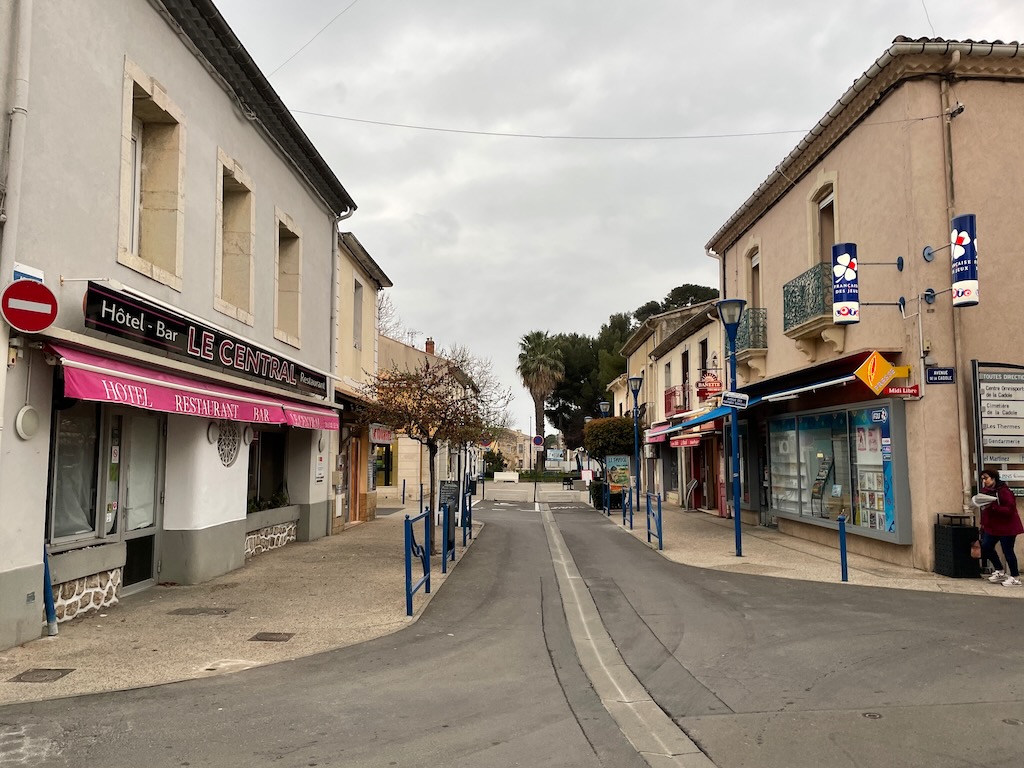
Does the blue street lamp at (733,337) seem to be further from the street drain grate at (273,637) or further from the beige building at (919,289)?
the street drain grate at (273,637)

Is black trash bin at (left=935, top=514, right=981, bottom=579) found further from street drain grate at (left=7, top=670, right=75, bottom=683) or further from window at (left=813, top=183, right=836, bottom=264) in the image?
street drain grate at (left=7, top=670, right=75, bottom=683)

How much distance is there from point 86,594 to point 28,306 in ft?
11.0

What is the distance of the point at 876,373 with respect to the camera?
11.2m

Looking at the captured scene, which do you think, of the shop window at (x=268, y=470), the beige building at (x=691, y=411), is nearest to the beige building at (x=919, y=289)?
the beige building at (x=691, y=411)

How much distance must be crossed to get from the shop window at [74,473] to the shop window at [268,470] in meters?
4.95

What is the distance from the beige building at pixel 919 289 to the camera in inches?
433

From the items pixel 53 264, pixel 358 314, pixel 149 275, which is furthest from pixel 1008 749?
pixel 358 314

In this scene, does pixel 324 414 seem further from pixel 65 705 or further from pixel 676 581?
pixel 65 705

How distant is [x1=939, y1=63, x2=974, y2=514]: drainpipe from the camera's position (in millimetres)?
10922

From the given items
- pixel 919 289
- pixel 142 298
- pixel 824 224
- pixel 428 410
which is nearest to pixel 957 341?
pixel 919 289

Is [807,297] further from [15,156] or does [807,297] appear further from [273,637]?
[15,156]

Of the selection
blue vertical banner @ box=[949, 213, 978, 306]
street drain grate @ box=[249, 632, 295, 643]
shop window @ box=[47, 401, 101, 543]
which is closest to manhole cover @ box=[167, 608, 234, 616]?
street drain grate @ box=[249, 632, 295, 643]

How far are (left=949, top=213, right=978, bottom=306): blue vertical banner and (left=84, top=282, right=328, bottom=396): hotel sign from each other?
10409mm

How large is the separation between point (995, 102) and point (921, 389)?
463cm
